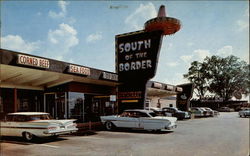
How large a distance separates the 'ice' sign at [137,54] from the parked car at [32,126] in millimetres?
9807

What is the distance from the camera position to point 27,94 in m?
19.1

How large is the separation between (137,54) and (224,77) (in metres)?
55.8

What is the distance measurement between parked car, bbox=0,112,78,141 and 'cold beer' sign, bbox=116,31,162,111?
957cm

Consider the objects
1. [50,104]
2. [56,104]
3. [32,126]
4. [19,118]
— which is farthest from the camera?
[50,104]

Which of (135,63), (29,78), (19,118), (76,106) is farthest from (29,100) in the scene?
(135,63)

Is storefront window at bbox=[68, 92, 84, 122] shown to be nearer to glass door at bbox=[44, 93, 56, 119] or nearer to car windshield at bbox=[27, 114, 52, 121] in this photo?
glass door at bbox=[44, 93, 56, 119]

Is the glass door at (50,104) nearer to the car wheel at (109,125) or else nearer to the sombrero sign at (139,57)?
the sombrero sign at (139,57)

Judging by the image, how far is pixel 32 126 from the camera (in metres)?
11.2

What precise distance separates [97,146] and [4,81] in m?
9.93

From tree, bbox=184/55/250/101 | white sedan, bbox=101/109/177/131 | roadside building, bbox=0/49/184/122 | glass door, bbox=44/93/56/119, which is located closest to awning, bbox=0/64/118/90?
roadside building, bbox=0/49/184/122

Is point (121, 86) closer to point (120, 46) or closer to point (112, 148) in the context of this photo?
point (120, 46)

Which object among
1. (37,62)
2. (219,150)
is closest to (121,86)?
(37,62)

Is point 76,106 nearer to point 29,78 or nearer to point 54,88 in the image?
point 54,88

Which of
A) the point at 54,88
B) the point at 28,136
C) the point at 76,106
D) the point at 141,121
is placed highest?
the point at 54,88
